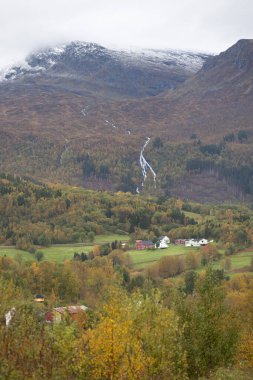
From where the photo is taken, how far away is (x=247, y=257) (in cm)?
12056

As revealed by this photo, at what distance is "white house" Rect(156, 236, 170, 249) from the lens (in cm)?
13888

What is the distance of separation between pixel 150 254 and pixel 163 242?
13970 millimetres

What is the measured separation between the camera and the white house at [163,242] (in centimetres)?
13888

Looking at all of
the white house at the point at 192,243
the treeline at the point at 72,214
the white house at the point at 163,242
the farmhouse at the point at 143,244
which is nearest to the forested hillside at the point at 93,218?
the treeline at the point at 72,214

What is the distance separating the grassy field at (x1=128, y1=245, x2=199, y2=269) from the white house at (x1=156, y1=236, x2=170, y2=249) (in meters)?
2.16

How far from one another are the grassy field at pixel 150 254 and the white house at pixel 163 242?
7.07ft

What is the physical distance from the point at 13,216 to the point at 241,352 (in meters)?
120

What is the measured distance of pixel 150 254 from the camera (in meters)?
128

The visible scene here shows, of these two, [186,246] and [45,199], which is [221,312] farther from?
[45,199]

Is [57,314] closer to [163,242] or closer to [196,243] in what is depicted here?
[163,242]

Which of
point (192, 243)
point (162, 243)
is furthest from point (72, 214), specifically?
point (192, 243)

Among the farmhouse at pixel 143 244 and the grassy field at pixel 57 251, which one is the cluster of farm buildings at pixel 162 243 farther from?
the grassy field at pixel 57 251

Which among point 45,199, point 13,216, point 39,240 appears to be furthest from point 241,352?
point 45,199

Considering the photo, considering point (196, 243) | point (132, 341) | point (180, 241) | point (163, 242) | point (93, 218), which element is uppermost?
point (132, 341)
